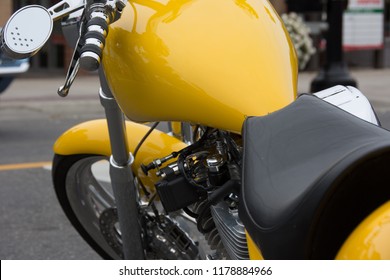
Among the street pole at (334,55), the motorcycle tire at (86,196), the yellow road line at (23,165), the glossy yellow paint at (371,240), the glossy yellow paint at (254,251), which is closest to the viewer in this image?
the glossy yellow paint at (371,240)

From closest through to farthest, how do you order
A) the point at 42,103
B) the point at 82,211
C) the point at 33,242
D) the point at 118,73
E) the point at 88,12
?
the point at 88,12, the point at 118,73, the point at 82,211, the point at 33,242, the point at 42,103

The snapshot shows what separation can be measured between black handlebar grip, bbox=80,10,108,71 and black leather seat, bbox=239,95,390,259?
39cm

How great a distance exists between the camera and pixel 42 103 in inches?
441

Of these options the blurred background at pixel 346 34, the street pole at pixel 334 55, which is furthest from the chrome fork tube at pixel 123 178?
the blurred background at pixel 346 34

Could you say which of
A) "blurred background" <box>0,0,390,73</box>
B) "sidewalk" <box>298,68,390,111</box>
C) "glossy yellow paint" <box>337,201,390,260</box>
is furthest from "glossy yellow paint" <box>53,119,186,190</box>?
"blurred background" <box>0,0,390,73</box>

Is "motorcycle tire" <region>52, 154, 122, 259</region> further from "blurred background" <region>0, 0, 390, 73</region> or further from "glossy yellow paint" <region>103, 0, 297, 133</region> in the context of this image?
"blurred background" <region>0, 0, 390, 73</region>

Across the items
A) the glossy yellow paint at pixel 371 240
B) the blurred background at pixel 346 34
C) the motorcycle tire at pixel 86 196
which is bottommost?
the blurred background at pixel 346 34

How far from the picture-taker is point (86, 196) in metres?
2.89

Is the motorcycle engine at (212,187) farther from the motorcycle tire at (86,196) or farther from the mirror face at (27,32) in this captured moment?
the motorcycle tire at (86,196)

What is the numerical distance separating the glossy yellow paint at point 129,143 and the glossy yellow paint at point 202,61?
49cm

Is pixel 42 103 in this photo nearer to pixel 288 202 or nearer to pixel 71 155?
pixel 71 155

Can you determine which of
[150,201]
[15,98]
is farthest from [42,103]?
[150,201]

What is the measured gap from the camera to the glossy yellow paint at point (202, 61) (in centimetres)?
174
